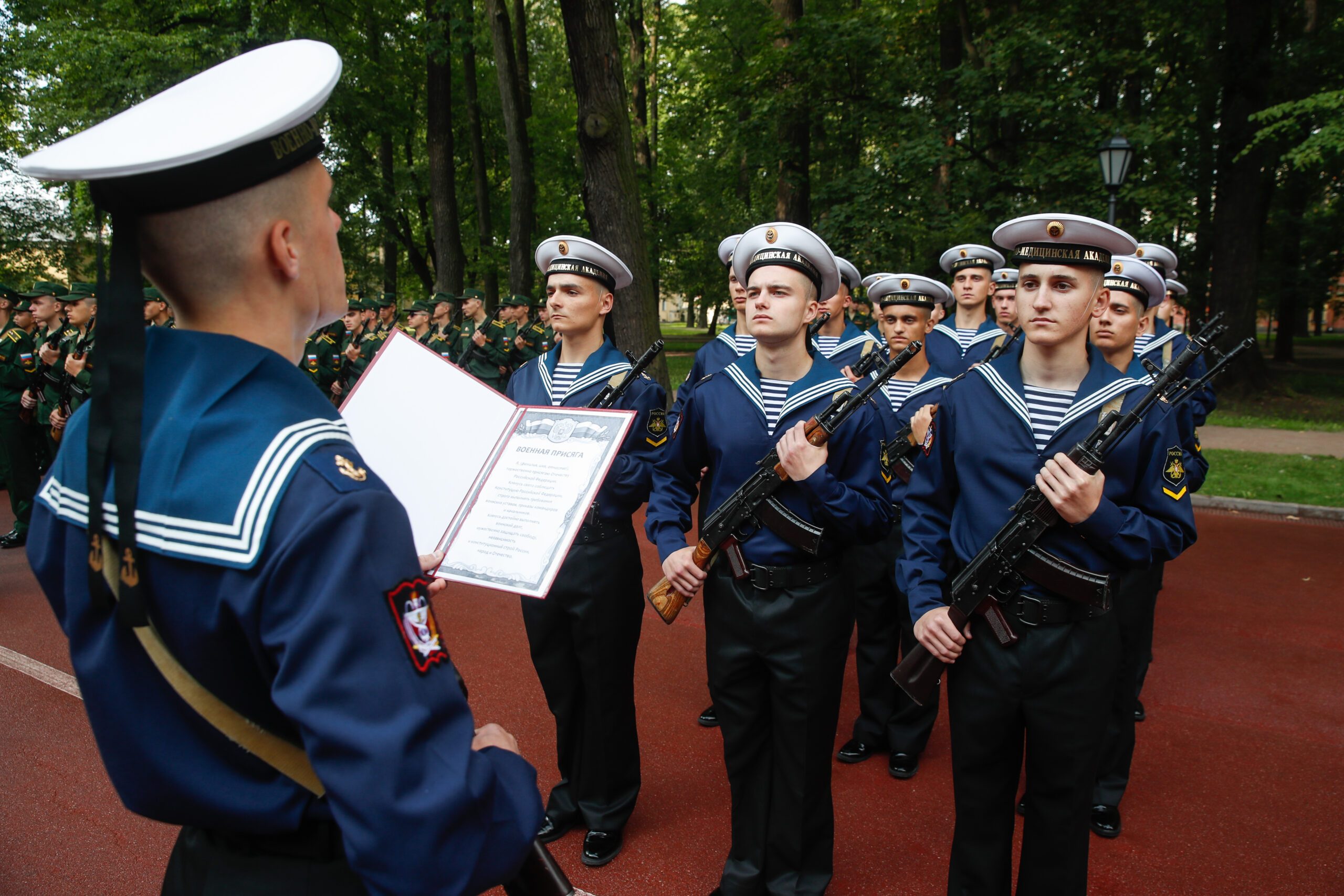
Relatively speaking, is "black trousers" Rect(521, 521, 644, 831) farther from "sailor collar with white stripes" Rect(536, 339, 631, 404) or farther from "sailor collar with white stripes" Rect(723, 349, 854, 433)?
"sailor collar with white stripes" Rect(723, 349, 854, 433)

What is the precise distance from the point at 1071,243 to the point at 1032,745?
1601 mm

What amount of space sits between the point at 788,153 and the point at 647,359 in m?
13.9

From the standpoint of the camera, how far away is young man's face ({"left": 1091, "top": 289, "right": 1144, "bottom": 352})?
4480 millimetres

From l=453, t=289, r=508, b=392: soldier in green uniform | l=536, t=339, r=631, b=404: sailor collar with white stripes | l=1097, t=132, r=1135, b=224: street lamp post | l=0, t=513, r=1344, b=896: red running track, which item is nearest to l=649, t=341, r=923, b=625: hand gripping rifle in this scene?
l=536, t=339, r=631, b=404: sailor collar with white stripes

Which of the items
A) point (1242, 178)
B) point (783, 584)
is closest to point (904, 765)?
point (783, 584)

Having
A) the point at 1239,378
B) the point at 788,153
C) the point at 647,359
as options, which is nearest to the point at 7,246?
the point at 788,153

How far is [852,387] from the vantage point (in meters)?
3.08

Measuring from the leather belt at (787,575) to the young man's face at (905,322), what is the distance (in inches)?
119

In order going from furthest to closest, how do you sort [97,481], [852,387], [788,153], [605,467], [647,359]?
[788,153] < [647,359] < [852,387] < [605,467] < [97,481]

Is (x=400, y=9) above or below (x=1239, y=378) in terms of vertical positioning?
above

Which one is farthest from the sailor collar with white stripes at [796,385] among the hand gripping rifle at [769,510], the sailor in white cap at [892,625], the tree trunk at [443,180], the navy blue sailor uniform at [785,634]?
the tree trunk at [443,180]

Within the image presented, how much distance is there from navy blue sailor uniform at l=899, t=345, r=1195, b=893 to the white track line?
515 centimetres

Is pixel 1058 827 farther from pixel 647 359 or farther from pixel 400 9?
pixel 400 9

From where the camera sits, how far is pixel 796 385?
3150mm
